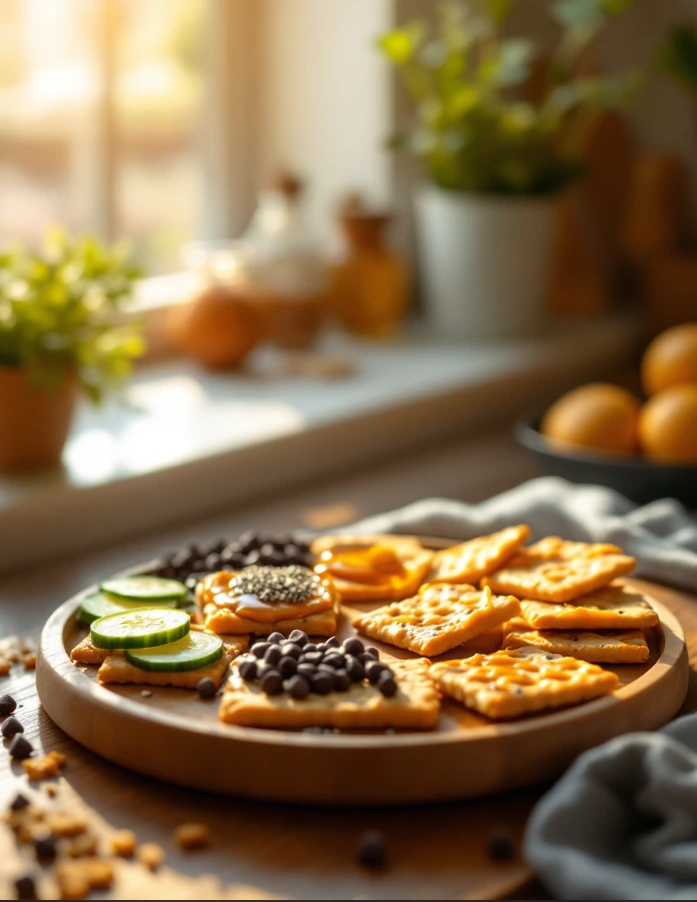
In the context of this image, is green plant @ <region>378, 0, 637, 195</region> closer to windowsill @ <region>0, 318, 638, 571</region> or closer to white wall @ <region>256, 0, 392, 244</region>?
white wall @ <region>256, 0, 392, 244</region>

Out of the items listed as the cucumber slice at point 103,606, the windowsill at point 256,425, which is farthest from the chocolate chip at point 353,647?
the windowsill at point 256,425

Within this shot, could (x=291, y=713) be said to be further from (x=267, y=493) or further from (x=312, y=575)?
(x=267, y=493)

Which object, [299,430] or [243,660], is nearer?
[243,660]

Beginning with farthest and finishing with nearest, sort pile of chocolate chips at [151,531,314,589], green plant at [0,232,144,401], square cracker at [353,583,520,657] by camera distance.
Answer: green plant at [0,232,144,401], pile of chocolate chips at [151,531,314,589], square cracker at [353,583,520,657]

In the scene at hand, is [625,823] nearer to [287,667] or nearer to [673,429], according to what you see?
[287,667]

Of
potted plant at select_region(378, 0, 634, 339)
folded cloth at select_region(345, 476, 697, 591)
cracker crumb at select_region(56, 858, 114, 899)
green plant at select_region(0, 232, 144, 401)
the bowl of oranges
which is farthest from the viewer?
potted plant at select_region(378, 0, 634, 339)

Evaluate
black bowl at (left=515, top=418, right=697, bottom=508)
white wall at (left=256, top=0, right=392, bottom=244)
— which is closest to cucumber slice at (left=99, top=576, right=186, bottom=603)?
black bowl at (left=515, top=418, right=697, bottom=508)

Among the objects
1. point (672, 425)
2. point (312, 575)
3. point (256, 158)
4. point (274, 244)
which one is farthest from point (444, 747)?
point (256, 158)
